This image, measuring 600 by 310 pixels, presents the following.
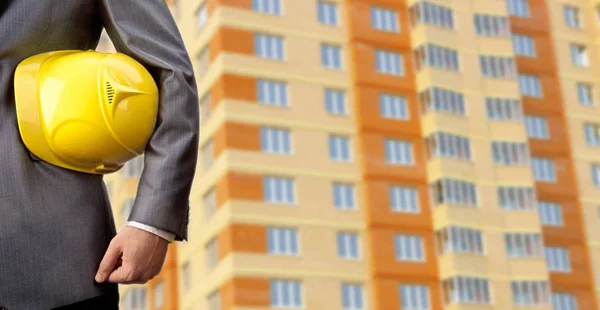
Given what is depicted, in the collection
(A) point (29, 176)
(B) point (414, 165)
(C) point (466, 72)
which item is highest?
(C) point (466, 72)

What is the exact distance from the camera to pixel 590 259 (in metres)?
40.6

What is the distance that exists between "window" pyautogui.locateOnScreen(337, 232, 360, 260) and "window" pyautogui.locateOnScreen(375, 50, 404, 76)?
6.05 meters

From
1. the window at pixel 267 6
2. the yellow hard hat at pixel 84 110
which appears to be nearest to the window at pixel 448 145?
the window at pixel 267 6

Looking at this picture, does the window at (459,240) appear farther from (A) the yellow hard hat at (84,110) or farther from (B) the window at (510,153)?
(A) the yellow hard hat at (84,110)

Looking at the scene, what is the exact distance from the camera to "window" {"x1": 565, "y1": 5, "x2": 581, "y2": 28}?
43.7 meters

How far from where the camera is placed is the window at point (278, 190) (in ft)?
113

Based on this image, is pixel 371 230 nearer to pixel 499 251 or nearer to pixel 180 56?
pixel 499 251

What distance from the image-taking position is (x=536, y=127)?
41.6 m

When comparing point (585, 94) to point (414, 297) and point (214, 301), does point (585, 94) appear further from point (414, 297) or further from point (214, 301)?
point (214, 301)

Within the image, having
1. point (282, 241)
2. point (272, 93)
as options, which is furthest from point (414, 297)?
point (272, 93)

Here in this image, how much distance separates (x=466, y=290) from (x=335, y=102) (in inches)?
296

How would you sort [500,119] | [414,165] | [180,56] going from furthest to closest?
1. [500,119]
2. [414,165]
3. [180,56]

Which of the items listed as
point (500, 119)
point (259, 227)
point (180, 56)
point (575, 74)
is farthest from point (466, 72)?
point (180, 56)

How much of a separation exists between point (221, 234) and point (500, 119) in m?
11.6
